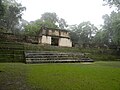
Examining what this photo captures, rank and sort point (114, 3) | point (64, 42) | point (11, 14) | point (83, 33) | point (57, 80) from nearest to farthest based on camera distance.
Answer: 1. point (57, 80)
2. point (114, 3)
3. point (64, 42)
4. point (11, 14)
5. point (83, 33)

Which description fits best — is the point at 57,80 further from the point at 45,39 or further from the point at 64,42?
the point at 64,42

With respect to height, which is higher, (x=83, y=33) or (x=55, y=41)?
(x=83, y=33)

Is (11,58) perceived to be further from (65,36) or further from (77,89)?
(65,36)

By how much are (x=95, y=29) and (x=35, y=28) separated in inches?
745

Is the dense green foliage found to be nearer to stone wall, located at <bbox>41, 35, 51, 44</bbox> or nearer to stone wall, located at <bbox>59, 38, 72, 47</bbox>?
stone wall, located at <bbox>59, 38, 72, 47</bbox>

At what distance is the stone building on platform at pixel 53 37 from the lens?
21484 millimetres

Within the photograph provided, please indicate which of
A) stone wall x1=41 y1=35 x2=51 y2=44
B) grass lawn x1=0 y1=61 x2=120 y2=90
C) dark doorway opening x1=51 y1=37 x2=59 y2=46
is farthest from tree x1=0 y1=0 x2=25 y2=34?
grass lawn x1=0 y1=61 x2=120 y2=90

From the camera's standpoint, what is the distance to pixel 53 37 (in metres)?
22.2

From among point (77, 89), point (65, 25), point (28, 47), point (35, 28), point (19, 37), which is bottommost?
point (77, 89)

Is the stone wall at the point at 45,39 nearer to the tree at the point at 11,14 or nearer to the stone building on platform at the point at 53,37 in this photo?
the stone building on platform at the point at 53,37

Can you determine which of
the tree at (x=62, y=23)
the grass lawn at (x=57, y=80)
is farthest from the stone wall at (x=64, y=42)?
the tree at (x=62, y=23)

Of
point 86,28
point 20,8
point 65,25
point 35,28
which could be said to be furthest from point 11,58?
point 65,25

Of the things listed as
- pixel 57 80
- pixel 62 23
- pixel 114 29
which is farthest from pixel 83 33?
pixel 57 80

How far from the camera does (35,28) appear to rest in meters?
30.8
